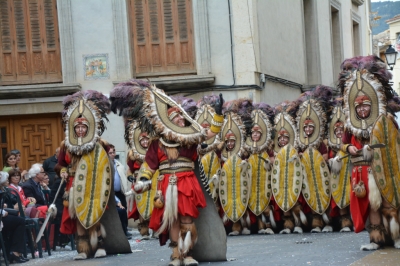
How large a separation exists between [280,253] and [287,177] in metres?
4.05

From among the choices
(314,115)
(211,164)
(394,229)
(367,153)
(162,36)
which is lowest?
(394,229)

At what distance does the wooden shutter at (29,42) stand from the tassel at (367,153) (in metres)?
11.4

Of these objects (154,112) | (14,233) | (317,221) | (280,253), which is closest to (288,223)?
(317,221)

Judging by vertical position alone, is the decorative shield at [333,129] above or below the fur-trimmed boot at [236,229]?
above

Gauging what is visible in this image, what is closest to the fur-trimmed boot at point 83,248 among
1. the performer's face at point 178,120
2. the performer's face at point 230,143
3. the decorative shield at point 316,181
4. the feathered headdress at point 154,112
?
the feathered headdress at point 154,112

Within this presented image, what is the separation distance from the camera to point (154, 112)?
11.4 metres

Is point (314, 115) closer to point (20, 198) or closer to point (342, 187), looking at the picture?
point (342, 187)

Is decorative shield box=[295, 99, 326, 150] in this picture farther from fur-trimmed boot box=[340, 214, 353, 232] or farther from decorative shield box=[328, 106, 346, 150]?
fur-trimmed boot box=[340, 214, 353, 232]

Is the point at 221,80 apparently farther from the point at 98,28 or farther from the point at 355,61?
the point at 355,61

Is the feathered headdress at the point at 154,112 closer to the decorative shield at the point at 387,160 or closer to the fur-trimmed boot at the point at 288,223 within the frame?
the decorative shield at the point at 387,160

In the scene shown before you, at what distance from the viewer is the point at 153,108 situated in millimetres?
11398

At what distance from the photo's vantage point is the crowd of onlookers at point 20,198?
13312 mm

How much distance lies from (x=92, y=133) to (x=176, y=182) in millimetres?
2493

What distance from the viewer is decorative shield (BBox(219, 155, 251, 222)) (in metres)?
16.3
